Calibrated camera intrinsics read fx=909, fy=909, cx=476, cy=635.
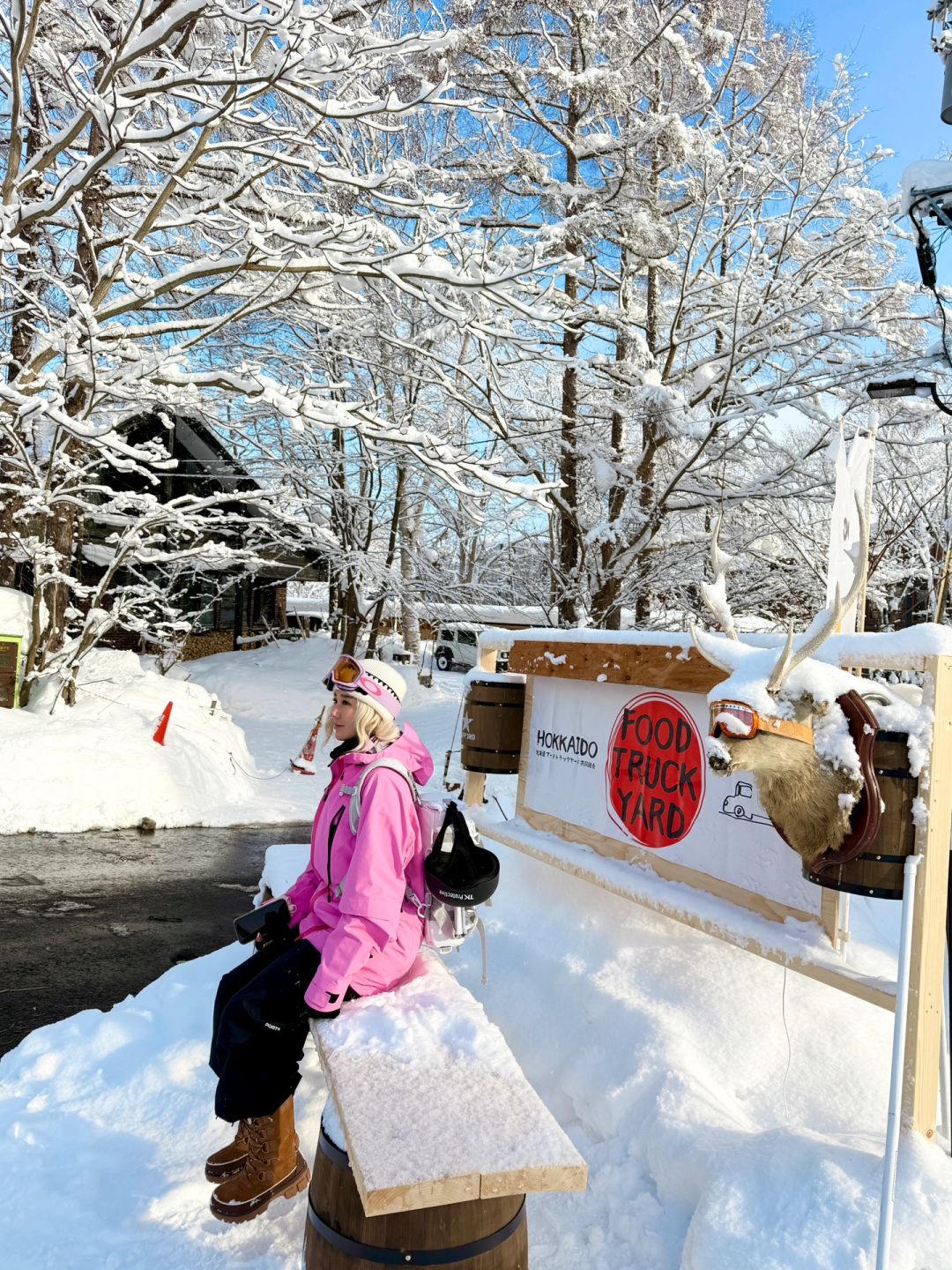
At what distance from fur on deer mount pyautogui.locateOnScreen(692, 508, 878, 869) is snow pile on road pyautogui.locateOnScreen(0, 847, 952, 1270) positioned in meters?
0.89

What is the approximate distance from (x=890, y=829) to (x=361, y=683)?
169cm

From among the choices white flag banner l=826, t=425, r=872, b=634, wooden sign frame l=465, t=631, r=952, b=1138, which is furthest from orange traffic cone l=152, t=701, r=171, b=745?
white flag banner l=826, t=425, r=872, b=634

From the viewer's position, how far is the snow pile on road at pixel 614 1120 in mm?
2367

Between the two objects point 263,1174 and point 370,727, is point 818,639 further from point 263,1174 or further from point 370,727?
point 263,1174

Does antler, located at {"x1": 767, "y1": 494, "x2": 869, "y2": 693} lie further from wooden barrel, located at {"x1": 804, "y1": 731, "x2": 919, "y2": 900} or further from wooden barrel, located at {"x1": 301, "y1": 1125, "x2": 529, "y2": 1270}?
wooden barrel, located at {"x1": 301, "y1": 1125, "x2": 529, "y2": 1270}

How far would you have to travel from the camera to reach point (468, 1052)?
8.16 feet

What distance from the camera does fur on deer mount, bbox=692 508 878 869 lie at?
2.38 m

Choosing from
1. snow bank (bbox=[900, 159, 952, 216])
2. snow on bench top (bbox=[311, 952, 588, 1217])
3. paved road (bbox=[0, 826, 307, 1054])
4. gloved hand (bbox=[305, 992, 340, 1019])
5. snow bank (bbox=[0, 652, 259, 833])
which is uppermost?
snow bank (bbox=[900, 159, 952, 216])

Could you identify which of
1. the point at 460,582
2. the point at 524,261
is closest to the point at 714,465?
the point at 524,261

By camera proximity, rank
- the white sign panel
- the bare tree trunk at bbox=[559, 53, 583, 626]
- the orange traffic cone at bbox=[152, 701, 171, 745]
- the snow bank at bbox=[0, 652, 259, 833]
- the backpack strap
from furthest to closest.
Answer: the bare tree trunk at bbox=[559, 53, 583, 626] → the orange traffic cone at bbox=[152, 701, 171, 745] → the snow bank at bbox=[0, 652, 259, 833] → the white sign panel → the backpack strap

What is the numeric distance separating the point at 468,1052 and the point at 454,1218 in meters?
0.49

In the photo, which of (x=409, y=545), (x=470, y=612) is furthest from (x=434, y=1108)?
(x=409, y=545)

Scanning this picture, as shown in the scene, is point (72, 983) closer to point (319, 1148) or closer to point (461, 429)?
point (319, 1148)

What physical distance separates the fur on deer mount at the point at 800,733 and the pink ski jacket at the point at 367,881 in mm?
1019
